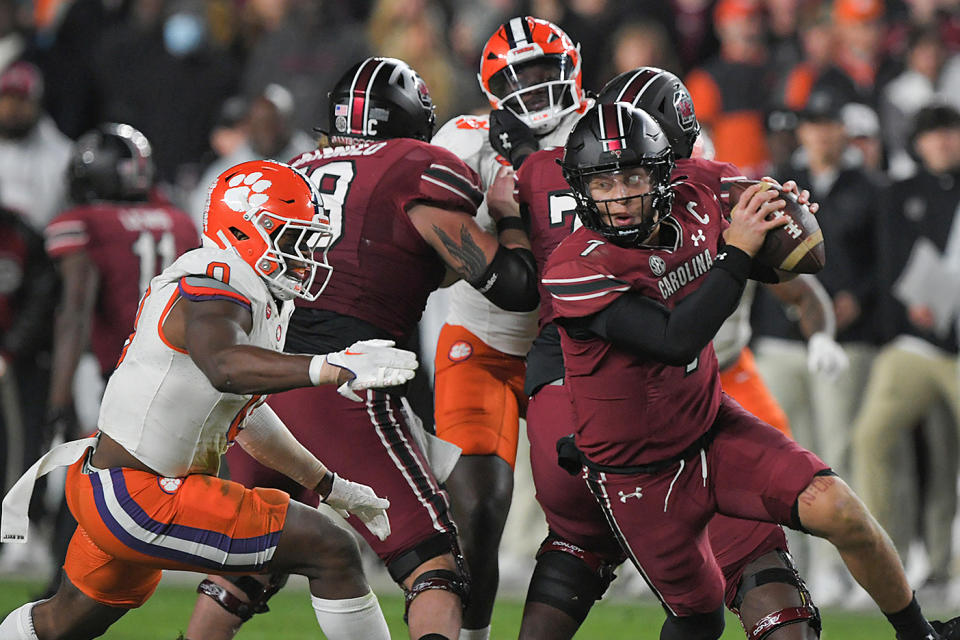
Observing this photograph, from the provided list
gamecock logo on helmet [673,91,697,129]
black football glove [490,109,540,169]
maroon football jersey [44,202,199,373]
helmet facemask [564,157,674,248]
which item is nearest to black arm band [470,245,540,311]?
black football glove [490,109,540,169]

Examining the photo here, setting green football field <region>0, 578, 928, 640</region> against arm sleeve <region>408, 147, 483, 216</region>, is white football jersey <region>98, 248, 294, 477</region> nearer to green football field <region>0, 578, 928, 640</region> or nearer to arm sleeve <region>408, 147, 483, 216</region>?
arm sleeve <region>408, 147, 483, 216</region>

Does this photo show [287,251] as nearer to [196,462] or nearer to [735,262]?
[196,462]

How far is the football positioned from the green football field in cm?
253

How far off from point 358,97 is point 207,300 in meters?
1.27

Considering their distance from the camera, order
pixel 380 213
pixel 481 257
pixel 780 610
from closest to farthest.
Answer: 1. pixel 780 610
2. pixel 481 257
3. pixel 380 213

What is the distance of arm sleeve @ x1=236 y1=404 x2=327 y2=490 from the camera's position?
14.0 ft

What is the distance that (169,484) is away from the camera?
3.94 meters

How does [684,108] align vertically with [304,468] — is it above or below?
above

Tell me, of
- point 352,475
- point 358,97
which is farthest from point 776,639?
point 358,97

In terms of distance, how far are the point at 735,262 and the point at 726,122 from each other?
5418 millimetres

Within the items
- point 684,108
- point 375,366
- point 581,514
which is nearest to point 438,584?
point 581,514

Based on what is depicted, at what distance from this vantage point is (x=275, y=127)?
855 cm

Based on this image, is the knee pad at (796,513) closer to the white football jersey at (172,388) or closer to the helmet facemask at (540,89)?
the white football jersey at (172,388)

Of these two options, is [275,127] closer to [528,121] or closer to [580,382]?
[528,121]
